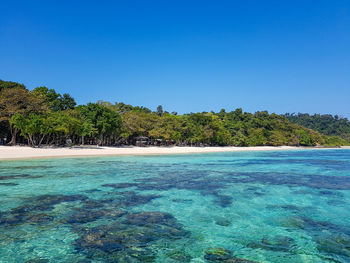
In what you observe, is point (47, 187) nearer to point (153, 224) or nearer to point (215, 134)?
point (153, 224)

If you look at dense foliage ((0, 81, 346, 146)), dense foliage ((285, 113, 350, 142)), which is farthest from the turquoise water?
dense foliage ((285, 113, 350, 142))

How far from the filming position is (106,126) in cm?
3850

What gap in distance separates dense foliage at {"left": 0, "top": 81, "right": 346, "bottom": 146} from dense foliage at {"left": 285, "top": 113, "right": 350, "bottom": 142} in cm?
3941

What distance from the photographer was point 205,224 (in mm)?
6461

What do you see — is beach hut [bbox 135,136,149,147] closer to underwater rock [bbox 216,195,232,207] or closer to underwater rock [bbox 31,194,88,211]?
underwater rock [bbox 31,194,88,211]

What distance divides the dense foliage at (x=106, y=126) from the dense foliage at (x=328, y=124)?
39409mm

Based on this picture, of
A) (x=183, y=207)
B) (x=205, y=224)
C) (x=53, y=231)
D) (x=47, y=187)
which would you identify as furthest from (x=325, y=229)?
(x=47, y=187)

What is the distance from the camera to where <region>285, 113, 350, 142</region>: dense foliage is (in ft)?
395

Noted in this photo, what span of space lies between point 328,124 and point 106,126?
128626mm

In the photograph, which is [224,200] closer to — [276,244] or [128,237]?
[276,244]

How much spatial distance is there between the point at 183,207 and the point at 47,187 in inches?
243

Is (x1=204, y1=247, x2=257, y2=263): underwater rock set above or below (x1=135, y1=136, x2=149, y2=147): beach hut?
below

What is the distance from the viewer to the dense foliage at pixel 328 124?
120250 mm

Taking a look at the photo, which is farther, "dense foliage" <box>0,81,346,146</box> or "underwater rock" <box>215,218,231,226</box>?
"dense foliage" <box>0,81,346,146</box>
